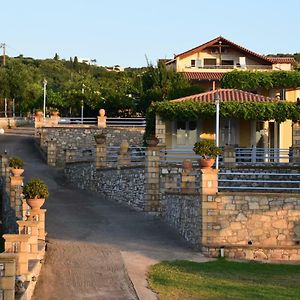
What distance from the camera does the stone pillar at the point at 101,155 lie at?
106ft

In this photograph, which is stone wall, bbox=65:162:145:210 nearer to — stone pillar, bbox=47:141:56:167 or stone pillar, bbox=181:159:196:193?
stone pillar, bbox=47:141:56:167

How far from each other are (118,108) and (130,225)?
26.4m

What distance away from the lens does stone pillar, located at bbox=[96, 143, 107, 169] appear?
32.3 metres

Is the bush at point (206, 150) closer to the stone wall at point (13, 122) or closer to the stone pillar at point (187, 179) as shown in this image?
the stone pillar at point (187, 179)

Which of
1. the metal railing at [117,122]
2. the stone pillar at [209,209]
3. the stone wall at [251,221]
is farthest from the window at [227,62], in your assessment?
the stone wall at [251,221]

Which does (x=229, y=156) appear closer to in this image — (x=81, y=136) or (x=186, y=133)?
(x=186, y=133)

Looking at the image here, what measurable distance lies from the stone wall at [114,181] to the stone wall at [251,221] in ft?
26.0

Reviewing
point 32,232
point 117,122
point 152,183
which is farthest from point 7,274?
point 117,122

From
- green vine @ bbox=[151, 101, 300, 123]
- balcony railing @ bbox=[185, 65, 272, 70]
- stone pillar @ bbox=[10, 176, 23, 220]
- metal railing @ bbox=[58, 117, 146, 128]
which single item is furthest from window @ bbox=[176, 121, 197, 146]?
balcony railing @ bbox=[185, 65, 272, 70]

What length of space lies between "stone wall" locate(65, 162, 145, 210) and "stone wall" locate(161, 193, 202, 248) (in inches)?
117

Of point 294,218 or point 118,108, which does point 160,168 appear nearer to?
point 294,218

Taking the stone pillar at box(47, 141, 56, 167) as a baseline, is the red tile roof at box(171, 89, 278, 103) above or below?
above

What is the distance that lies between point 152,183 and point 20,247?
13.1 m

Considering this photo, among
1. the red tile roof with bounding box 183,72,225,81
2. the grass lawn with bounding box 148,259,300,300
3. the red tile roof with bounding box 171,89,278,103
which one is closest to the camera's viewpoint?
the grass lawn with bounding box 148,259,300,300
